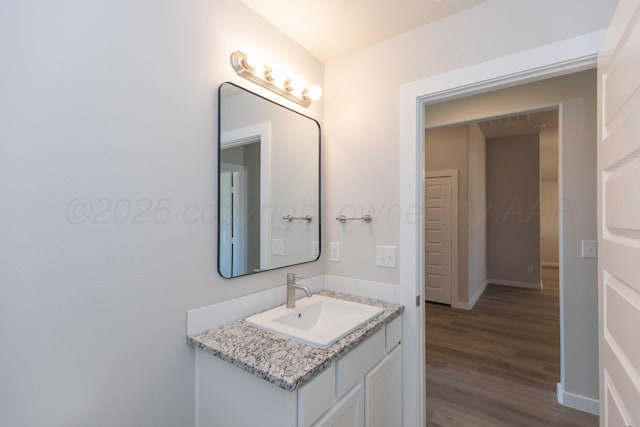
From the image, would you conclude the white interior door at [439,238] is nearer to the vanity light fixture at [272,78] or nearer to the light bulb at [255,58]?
the vanity light fixture at [272,78]

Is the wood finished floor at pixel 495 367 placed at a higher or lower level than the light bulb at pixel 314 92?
lower

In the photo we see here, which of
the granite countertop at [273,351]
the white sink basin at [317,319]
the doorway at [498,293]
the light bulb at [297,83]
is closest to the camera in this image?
the granite countertop at [273,351]

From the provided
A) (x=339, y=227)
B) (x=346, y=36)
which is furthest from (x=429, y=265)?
(x=346, y=36)

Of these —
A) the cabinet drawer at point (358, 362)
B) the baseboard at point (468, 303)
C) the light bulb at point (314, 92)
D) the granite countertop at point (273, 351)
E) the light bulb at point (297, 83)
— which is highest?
the light bulb at point (297, 83)

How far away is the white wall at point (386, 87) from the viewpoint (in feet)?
4.61

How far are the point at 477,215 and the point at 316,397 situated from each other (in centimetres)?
473

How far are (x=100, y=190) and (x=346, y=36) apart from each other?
5.09 feet

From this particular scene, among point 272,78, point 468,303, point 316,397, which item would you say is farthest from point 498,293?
point 272,78

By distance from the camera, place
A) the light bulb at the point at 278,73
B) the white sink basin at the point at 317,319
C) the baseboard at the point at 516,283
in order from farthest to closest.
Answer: the baseboard at the point at 516,283 < the light bulb at the point at 278,73 < the white sink basin at the point at 317,319

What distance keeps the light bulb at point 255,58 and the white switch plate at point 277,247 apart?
3.08 feet

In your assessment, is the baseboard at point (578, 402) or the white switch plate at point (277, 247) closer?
the white switch plate at point (277, 247)

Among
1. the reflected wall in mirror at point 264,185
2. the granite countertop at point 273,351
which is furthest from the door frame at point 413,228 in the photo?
the reflected wall in mirror at point 264,185

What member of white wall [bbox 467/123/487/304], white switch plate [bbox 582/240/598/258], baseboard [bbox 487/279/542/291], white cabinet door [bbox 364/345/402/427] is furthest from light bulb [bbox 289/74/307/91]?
baseboard [bbox 487/279/542/291]

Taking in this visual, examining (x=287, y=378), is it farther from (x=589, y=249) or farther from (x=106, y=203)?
(x=589, y=249)
